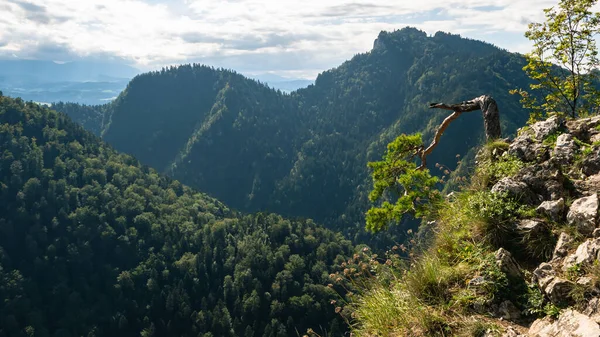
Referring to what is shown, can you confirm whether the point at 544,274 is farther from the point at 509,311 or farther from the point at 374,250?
the point at 374,250

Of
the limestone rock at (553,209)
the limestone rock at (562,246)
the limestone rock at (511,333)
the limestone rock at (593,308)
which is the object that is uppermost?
the limestone rock at (553,209)

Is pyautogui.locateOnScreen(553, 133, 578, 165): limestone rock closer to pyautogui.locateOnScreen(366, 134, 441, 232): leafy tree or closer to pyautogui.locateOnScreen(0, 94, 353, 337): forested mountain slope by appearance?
pyautogui.locateOnScreen(366, 134, 441, 232): leafy tree

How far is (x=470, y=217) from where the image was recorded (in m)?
8.61

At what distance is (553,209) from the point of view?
8195 millimetres

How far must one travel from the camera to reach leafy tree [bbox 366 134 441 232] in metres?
13.4

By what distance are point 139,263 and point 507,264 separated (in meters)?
174

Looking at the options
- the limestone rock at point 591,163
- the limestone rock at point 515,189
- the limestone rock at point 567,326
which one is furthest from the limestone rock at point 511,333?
the limestone rock at point 591,163

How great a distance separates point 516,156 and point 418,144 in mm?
4978

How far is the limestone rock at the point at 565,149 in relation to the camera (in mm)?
9552

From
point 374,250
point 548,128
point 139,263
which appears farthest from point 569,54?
point 139,263

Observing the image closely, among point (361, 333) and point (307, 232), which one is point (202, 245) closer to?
point (307, 232)

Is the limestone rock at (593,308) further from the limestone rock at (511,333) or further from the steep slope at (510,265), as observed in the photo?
the limestone rock at (511,333)

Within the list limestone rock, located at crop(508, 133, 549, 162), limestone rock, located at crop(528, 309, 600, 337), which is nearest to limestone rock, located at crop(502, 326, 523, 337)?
limestone rock, located at crop(528, 309, 600, 337)

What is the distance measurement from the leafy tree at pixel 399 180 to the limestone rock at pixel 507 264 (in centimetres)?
549
